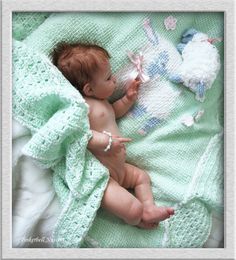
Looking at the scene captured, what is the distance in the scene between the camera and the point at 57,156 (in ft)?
4.25

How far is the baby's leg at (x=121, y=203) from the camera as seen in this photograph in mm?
1308

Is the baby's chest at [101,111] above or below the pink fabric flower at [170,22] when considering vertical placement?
below

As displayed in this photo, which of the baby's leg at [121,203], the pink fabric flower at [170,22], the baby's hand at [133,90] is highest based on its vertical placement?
the pink fabric flower at [170,22]

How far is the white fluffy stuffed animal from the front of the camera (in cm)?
135

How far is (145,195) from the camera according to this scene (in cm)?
137

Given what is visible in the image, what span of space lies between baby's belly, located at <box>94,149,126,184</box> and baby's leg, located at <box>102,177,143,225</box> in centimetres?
3

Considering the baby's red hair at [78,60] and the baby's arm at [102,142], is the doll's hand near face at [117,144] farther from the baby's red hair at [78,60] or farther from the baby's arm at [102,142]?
the baby's red hair at [78,60]

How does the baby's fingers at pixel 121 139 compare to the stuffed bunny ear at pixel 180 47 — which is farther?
the stuffed bunny ear at pixel 180 47

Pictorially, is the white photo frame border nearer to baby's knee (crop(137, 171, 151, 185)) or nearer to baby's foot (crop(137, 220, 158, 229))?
baby's foot (crop(137, 220, 158, 229))

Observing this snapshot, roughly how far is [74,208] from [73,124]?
0.70ft

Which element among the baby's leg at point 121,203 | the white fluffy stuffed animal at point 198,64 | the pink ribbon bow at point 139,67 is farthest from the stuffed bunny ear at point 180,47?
the baby's leg at point 121,203
